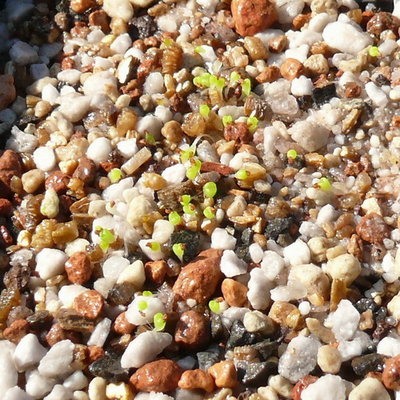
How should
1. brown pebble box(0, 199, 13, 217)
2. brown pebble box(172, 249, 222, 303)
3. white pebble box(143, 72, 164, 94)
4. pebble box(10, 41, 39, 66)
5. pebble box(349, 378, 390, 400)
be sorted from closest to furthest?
1. pebble box(349, 378, 390, 400)
2. brown pebble box(172, 249, 222, 303)
3. brown pebble box(0, 199, 13, 217)
4. white pebble box(143, 72, 164, 94)
5. pebble box(10, 41, 39, 66)

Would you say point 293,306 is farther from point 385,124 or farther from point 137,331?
point 385,124

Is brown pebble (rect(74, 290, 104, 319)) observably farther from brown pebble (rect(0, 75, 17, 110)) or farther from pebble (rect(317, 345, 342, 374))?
brown pebble (rect(0, 75, 17, 110))

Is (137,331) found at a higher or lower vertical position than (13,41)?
lower

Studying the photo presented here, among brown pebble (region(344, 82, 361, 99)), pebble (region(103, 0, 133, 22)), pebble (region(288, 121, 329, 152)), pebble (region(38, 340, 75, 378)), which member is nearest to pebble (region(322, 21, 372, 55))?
brown pebble (region(344, 82, 361, 99))

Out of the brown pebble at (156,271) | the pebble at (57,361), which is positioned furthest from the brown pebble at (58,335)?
the brown pebble at (156,271)

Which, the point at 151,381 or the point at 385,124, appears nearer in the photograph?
the point at 151,381

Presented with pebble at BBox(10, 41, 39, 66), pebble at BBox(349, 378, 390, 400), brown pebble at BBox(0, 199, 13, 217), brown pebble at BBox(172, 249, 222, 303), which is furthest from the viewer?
pebble at BBox(10, 41, 39, 66)

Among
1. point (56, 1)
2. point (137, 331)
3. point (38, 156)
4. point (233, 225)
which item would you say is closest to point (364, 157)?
point (233, 225)
